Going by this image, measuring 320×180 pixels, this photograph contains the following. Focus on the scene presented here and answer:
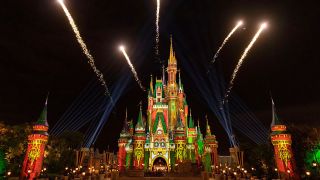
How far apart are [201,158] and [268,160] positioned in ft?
87.7

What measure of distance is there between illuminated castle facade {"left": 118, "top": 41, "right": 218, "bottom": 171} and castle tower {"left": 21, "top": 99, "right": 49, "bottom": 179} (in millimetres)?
22114

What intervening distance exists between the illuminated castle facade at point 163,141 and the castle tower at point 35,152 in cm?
2211

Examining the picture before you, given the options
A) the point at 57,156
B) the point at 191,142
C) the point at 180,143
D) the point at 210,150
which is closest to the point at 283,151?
the point at 180,143

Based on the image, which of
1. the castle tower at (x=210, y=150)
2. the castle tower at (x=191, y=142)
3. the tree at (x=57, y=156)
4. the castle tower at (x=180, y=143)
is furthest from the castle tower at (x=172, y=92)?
the tree at (x=57, y=156)

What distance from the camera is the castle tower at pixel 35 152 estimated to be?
3934cm

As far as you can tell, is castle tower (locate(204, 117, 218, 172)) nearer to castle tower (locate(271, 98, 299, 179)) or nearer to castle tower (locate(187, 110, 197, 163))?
castle tower (locate(187, 110, 197, 163))

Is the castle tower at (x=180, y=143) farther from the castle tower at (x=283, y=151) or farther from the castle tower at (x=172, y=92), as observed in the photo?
the castle tower at (x=283, y=151)

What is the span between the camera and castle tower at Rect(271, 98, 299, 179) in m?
40.4

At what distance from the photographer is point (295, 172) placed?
40.4 m

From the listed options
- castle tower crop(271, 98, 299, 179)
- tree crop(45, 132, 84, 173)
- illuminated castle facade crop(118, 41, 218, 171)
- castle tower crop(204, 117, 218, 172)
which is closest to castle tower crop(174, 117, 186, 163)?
illuminated castle facade crop(118, 41, 218, 171)

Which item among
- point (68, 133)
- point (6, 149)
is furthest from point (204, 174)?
point (68, 133)

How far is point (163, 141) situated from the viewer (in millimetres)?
67375

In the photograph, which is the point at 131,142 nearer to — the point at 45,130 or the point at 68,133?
the point at 68,133

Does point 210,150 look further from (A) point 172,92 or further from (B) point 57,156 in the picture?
(B) point 57,156
